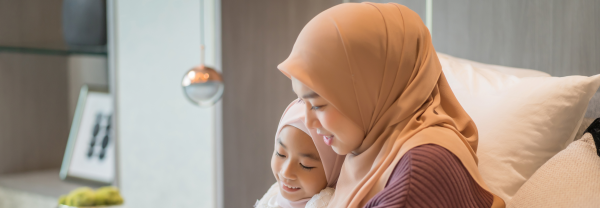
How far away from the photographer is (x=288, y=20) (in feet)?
6.98

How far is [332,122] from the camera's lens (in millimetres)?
879

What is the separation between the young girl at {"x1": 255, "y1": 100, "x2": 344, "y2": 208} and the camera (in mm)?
1037

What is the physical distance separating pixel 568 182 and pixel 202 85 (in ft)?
4.13

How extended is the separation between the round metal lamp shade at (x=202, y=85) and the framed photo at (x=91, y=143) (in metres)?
1.10

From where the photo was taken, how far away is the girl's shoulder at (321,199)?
102 cm

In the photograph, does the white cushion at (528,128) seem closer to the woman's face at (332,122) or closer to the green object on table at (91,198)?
the woman's face at (332,122)

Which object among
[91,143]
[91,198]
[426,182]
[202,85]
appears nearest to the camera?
[426,182]

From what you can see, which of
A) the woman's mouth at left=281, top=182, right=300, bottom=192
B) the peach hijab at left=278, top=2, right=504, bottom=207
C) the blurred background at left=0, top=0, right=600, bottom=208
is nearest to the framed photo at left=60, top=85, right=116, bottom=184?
the blurred background at left=0, top=0, right=600, bottom=208

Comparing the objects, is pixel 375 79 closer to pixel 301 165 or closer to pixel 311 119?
pixel 311 119

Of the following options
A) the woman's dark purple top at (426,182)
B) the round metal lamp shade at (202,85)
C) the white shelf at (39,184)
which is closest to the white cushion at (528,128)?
the woman's dark purple top at (426,182)

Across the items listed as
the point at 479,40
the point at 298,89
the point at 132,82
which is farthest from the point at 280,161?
the point at 132,82

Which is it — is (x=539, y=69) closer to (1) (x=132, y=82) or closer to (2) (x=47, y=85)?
(1) (x=132, y=82)

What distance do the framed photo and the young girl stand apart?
73.4 inches

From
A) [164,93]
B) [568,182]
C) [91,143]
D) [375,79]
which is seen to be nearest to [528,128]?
[568,182]
